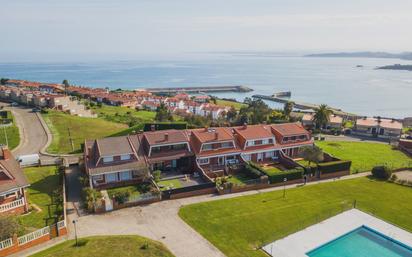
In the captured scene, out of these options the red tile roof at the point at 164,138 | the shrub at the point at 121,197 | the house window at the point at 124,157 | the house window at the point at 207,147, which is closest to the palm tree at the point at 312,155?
the house window at the point at 207,147

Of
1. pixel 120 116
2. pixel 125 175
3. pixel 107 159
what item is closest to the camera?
pixel 107 159

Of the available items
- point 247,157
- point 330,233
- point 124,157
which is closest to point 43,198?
point 124,157

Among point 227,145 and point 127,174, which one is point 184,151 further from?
point 127,174

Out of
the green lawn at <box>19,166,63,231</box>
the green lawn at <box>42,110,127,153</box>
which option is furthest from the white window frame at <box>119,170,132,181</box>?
the green lawn at <box>42,110,127,153</box>

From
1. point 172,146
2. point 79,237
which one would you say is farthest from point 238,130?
point 79,237

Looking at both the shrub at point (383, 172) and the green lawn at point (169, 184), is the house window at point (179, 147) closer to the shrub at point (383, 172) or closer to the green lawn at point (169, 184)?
the green lawn at point (169, 184)

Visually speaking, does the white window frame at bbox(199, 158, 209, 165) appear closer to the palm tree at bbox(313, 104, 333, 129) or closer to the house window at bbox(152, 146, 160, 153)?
the house window at bbox(152, 146, 160, 153)
